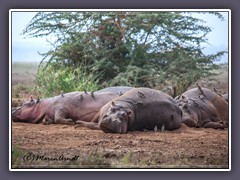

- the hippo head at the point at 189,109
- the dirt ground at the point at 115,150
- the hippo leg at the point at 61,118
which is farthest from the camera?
the hippo leg at the point at 61,118

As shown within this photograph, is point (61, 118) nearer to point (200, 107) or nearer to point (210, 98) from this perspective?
point (200, 107)

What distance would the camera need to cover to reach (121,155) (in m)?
9.37

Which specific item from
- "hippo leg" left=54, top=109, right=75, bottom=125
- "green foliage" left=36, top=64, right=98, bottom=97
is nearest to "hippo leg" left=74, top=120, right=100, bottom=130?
"hippo leg" left=54, top=109, right=75, bottom=125

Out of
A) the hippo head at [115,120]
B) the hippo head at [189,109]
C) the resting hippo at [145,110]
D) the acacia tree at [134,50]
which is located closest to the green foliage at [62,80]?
the acacia tree at [134,50]

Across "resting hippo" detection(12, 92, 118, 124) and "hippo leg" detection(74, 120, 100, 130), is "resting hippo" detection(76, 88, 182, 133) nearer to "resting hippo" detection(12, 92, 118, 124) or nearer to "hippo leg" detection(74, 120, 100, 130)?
"hippo leg" detection(74, 120, 100, 130)

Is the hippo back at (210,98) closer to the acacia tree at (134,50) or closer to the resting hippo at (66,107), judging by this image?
the acacia tree at (134,50)

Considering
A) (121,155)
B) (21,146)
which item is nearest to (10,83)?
(21,146)

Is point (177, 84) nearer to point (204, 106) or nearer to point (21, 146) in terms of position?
point (204, 106)

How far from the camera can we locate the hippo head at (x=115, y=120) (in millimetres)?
9648

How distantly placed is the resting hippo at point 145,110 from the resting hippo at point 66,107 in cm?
21

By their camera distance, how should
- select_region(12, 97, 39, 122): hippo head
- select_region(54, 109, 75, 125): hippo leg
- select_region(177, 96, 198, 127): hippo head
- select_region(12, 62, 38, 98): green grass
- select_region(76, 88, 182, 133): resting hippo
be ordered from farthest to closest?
select_region(54, 109, 75, 125): hippo leg < select_region(177, 96, 198, 127): hippo head < select_region(76, 88, 182, 133): resting hippo < select_region(12, 97, 39, 122): hippo head < select_region(12, 62, 38, 98): green grass

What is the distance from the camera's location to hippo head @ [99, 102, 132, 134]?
9.65 metres

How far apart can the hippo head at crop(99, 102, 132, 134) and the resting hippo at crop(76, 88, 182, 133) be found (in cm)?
4

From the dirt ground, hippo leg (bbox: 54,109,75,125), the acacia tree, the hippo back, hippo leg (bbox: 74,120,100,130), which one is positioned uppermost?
the acacia tree
